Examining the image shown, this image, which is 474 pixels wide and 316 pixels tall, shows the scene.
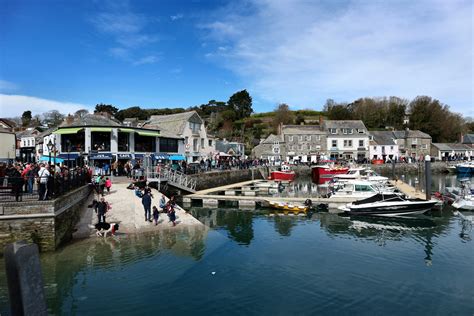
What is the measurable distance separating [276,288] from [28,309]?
380 inches

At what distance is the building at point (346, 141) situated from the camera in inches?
2928

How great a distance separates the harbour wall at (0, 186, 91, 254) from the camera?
14273mm

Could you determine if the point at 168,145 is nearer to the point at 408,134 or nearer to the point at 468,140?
the point at 408,134

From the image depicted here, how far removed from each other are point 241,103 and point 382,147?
1930 inches

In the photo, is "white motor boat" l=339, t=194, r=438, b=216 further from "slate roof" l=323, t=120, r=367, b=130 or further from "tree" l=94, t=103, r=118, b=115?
"tree" l=94, t=103, r=118, b=115

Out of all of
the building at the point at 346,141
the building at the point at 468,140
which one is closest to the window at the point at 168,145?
the building at the point at 346,141

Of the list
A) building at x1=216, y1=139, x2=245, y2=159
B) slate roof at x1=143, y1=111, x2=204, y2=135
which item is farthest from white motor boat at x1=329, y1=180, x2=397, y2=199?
building at x1=216, y1=139, x2=245, y2=159

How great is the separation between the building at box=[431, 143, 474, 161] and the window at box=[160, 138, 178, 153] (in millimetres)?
67420

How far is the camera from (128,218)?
20219 millimetres

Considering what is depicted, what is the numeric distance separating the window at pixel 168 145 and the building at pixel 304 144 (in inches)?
1401

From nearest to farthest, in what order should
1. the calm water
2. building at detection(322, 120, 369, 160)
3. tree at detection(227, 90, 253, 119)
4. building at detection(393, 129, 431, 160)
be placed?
the calm water
building at detection(322, 120, 369, 160)
building at detection(393, 129, 431, 160)
tree at detection(227, 90, 253, 119)

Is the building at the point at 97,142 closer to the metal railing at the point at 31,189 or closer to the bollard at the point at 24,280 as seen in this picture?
the metal railing at the point at 31,189

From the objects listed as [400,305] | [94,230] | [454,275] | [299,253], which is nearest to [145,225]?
[94,230]

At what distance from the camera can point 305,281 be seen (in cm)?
1289
